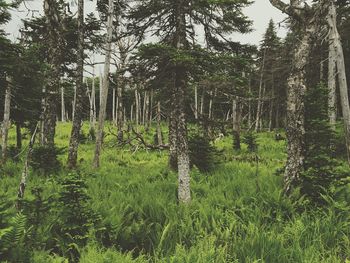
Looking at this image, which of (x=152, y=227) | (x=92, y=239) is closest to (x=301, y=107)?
(x=152, y=227)

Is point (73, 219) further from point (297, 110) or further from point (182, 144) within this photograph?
point (297, 110)

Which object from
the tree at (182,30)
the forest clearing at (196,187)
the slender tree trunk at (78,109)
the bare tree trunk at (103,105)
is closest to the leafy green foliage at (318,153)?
the forest clearing at (196,187)

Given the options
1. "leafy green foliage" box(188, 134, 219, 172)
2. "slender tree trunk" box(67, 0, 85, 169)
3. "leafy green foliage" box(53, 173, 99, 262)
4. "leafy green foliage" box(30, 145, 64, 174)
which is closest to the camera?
"leafy green foliage" box(53, 173, 99, 262)

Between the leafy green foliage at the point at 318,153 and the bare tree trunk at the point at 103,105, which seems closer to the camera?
the leafy green foliage at the point at 318,153

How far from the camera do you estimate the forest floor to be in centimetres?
502

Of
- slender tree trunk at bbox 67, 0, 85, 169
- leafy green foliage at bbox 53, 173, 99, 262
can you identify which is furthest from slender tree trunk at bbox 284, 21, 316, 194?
slender tree trunk at bbox 67, 0, 85, 169

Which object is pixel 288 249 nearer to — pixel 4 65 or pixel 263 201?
pixel 263 201

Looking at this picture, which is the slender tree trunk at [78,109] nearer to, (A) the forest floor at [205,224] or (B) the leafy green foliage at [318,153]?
(A) the forest floor at [205,224]

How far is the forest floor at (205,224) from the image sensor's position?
502cm

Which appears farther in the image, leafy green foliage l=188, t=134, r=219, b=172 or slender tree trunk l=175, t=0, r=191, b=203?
leafy green foliage l=188, t=134, r=219, b=172

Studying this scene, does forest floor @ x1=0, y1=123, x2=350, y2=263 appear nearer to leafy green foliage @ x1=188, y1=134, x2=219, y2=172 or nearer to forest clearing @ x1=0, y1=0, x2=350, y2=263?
forest clearing @ x1=0, y1=0, x2=350, y2=263

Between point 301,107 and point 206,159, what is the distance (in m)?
4.97

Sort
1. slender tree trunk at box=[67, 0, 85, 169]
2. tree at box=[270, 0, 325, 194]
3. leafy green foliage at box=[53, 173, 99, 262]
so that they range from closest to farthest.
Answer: leafy green foliage at box=[53, 173, 99, 262], tree at box=[270, 0, 325, 194], slender tree trunk at box=[67, 0, 85, 169]

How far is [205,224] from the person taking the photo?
6562 mm
